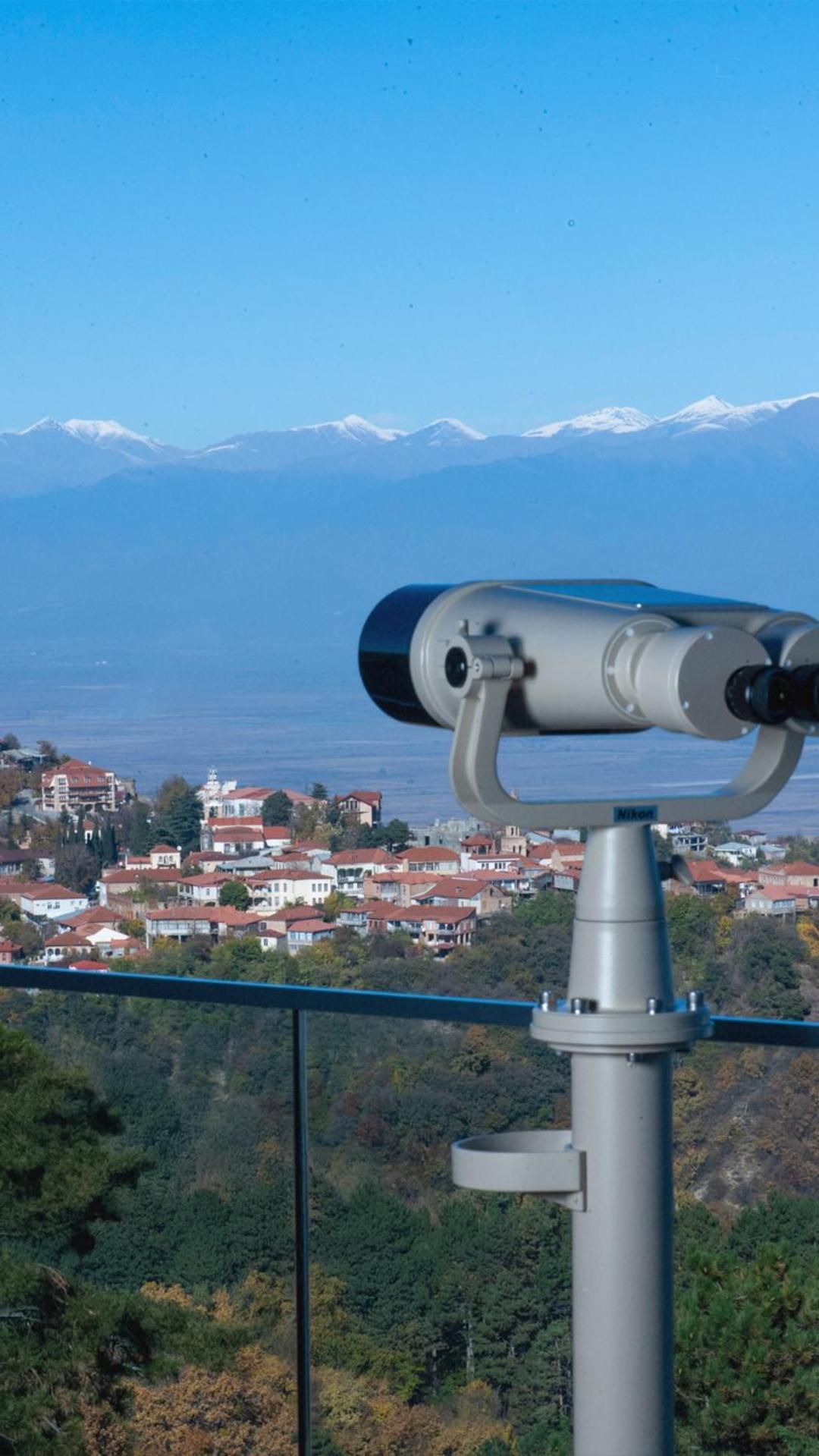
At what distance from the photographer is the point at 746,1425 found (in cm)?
Answer: 162

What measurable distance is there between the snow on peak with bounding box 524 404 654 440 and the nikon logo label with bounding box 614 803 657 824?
1981 centimetres

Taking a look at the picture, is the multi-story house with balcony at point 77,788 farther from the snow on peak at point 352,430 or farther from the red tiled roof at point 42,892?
the snow on peak at point 352,430

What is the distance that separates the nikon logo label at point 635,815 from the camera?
33.9 inches

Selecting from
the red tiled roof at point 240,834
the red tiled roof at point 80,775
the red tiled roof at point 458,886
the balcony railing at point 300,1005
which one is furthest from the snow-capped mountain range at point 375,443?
the balcony railing at point 300,1005

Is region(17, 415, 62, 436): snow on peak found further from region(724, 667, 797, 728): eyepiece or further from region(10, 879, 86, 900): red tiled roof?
region(724, 667, 797, 728): eyepiece

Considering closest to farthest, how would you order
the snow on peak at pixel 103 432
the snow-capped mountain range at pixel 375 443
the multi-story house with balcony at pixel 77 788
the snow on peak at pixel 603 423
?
1. the multi-story house with balcony at pixel 77 788
2. the snow-capped mountain range at pixel 375 443
3. the snow on peak at pixel 603 423
4. the snow on peak at pixel 103 432

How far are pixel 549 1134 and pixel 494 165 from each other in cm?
2110

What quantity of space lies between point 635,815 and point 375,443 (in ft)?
68.7

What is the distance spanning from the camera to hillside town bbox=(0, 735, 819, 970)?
44.7ft

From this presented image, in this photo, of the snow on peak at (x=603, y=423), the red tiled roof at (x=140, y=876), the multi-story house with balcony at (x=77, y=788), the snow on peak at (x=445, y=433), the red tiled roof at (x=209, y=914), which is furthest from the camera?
the snow on peak at (x=445, y=433)

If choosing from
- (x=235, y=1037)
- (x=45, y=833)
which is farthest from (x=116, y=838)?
(x=235, y=1037)

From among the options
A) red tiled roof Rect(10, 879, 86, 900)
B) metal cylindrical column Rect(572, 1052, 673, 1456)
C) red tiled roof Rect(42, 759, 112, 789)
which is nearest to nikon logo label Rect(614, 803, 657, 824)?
metal cylindrical column Rect(572, 1052, 673, 1456)

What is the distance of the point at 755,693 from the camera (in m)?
0.78

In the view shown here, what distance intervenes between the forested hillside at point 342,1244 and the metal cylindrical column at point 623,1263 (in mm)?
343
